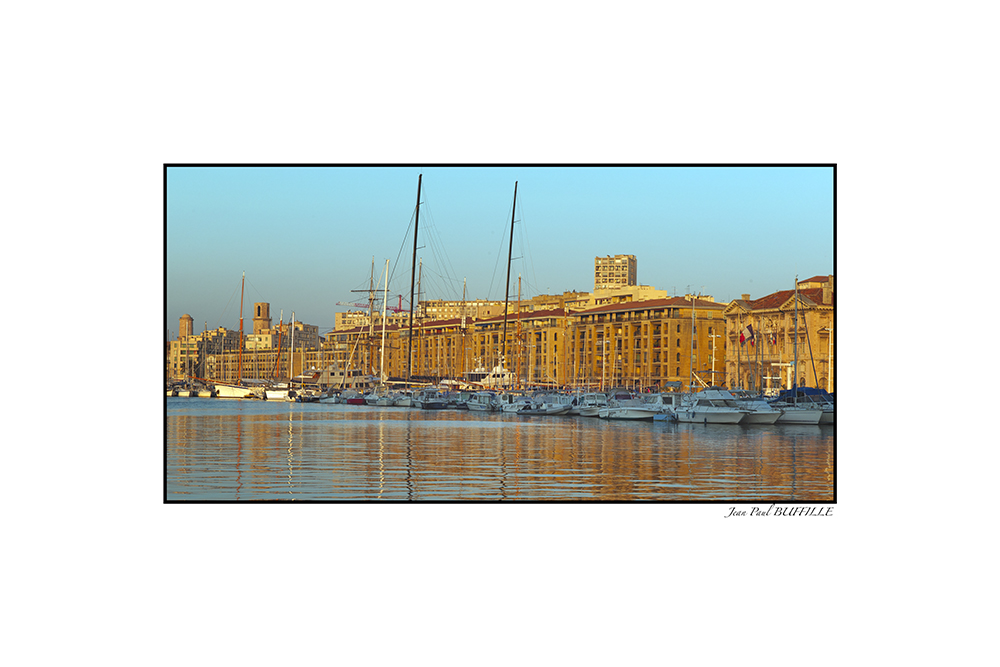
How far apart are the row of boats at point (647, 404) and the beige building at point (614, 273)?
3.78m

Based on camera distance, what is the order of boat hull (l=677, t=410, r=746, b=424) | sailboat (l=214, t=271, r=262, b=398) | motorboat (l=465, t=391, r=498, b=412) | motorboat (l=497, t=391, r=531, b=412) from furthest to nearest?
sailboat (l=214, t=271, r=262, b=398), motorboat (l=465, t=391, r=498, b=412), motorboat (l=497, t=391, r=531, b=412), boat hull (l=677, t=410, r=746, b=424)

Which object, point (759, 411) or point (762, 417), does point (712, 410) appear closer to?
point (759, 411)

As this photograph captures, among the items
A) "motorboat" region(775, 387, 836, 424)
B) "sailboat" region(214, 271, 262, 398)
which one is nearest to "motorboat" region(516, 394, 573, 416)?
"motorboat" region(775, 387, 836, 424)

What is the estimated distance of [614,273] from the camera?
92.0 ft

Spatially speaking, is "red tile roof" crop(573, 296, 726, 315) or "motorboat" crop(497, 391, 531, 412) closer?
"red tile roof" crop(573, 296, 726, 315)

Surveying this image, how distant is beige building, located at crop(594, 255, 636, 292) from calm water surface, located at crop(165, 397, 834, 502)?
156 inches

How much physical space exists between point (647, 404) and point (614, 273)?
15.3 ft

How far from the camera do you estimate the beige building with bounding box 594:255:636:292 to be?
22703 mm

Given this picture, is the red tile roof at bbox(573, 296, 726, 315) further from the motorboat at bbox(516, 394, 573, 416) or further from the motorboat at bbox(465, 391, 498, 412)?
the motorboat at bbox(465, 391, 498, 412)

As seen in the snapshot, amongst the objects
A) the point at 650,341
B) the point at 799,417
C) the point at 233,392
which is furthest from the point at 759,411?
the point at 233,392

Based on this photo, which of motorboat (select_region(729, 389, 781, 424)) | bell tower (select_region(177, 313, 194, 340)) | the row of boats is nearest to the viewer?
bell tower (select_region(177, 313, 194, 340))

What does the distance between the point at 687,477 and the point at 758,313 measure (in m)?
13.1
